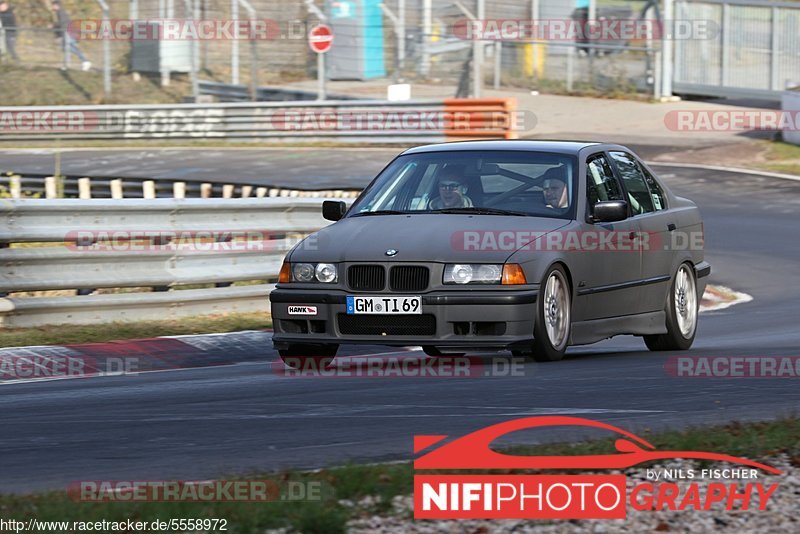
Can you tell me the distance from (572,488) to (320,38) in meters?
28.0

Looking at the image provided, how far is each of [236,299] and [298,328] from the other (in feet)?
11.4

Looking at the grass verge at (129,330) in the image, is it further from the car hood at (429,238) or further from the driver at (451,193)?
the driver at (451,193)

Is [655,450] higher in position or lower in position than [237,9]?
lower

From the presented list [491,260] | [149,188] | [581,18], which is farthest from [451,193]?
[581,18]

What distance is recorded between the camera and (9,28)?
3366 centimetres

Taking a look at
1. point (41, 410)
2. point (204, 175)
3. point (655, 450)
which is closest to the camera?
point (655, 450)

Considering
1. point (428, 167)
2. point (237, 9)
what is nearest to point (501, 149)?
point (428, 167)

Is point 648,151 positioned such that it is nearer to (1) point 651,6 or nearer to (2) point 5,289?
(1) point 651,6

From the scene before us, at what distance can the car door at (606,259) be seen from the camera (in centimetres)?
938

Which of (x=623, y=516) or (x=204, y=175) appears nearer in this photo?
(x=623, y=516)

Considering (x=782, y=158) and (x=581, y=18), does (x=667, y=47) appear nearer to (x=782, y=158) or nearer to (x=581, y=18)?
(x=581, y=18)

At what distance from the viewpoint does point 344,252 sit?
8828 millimetres

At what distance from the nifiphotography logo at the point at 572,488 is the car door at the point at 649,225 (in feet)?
14.6

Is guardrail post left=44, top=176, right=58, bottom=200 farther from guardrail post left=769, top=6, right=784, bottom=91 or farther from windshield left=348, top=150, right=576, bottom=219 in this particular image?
guardrail post left=769, top=6, right=784, bottom=91
